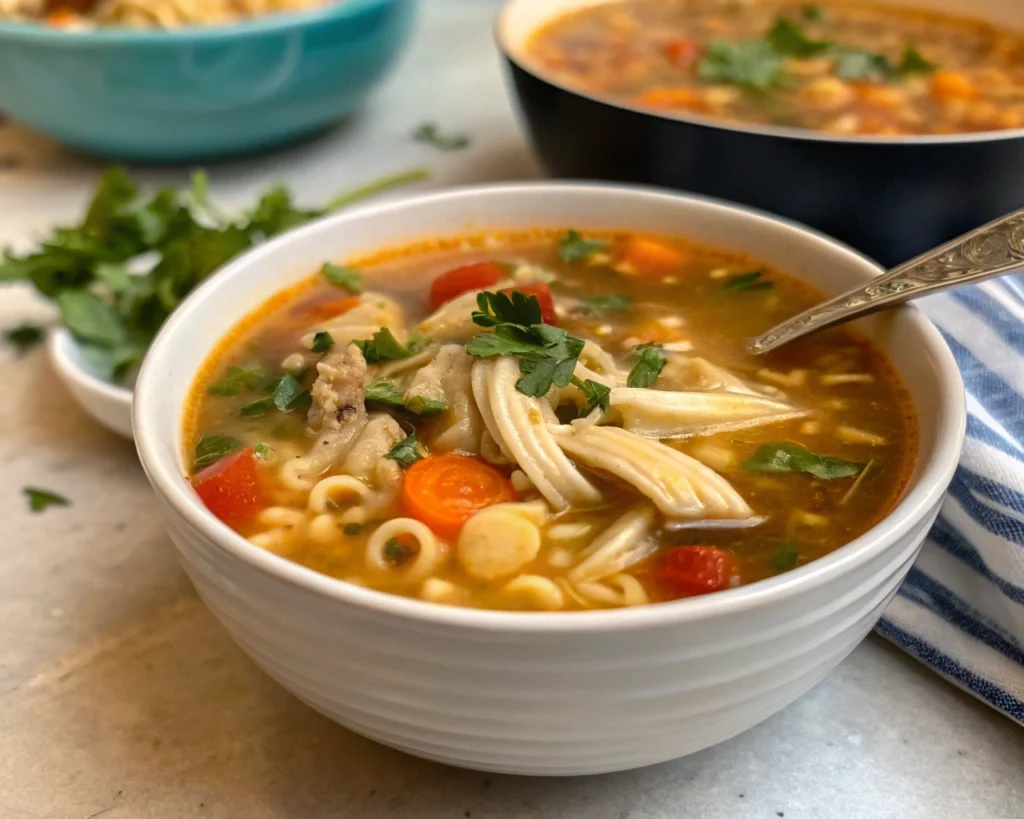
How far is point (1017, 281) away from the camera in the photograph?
7.84 feet

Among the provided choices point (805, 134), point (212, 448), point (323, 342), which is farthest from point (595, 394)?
point (805, 134)

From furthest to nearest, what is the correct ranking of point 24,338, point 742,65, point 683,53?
1. point 683,53
2. point 742,65
3. point 24,338

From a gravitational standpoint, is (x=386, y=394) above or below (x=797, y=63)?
above

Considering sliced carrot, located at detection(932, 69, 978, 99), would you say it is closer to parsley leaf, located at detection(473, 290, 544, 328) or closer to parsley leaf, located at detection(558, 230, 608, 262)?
parsley leaf, located at detection(558, 230, 608, 262)

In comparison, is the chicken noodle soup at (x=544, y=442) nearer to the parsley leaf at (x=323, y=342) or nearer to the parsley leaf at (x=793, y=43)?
the parsley leaf at (x=323, y=342)

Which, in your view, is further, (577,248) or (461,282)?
(577,248)

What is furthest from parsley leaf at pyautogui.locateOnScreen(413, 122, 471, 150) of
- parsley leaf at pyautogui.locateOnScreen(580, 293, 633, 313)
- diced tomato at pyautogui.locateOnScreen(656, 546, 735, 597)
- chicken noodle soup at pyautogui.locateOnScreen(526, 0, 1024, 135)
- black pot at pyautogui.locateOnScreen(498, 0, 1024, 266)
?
diced tomato at pyautogui.locateOnScreen(656, 546, 735, 597)

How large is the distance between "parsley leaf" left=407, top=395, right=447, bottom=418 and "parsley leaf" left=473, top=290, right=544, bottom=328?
0.60 feet

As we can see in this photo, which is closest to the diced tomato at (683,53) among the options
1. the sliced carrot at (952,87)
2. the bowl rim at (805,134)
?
the sliced carrot at (952,87)

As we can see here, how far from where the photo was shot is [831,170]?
2.68m

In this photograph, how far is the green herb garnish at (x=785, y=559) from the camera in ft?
5.61

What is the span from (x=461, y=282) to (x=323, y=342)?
41cm

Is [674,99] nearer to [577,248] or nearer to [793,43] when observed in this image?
[793,43]

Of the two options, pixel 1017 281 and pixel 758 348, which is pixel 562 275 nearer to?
pixel 758 348
